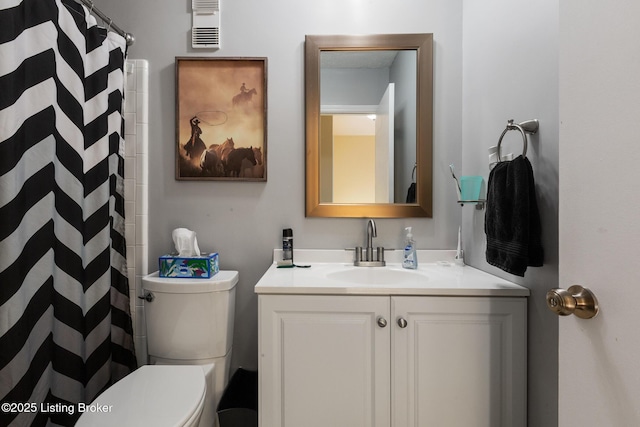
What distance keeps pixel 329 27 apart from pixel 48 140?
4.16ft

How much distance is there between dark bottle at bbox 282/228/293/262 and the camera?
154 cm

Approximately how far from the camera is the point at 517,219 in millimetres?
1024

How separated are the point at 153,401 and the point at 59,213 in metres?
0.75

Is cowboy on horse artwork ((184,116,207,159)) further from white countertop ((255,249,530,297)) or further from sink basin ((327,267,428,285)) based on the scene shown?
sink basin ((327,267,428,285))

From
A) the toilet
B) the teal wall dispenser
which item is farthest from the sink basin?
the toilet

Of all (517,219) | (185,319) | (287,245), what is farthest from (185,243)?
(517,219)

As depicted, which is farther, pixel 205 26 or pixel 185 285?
pixel 205 26

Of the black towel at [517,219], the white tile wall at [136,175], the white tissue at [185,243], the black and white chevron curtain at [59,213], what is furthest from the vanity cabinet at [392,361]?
the white tile wall at [136,175]

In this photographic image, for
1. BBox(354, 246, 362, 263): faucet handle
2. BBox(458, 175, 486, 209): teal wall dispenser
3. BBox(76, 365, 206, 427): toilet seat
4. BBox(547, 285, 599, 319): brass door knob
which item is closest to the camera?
BBox(547, 285, 599, 319): brass door knob

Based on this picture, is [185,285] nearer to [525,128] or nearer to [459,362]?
[459,362]

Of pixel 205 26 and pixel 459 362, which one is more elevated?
pixel 205 26

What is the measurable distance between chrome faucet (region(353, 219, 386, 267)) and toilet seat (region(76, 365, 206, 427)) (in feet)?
2.66

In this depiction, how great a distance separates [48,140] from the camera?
112cm

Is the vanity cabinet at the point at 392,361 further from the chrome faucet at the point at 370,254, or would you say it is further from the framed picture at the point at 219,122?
the framed picture at the point at 219,122
